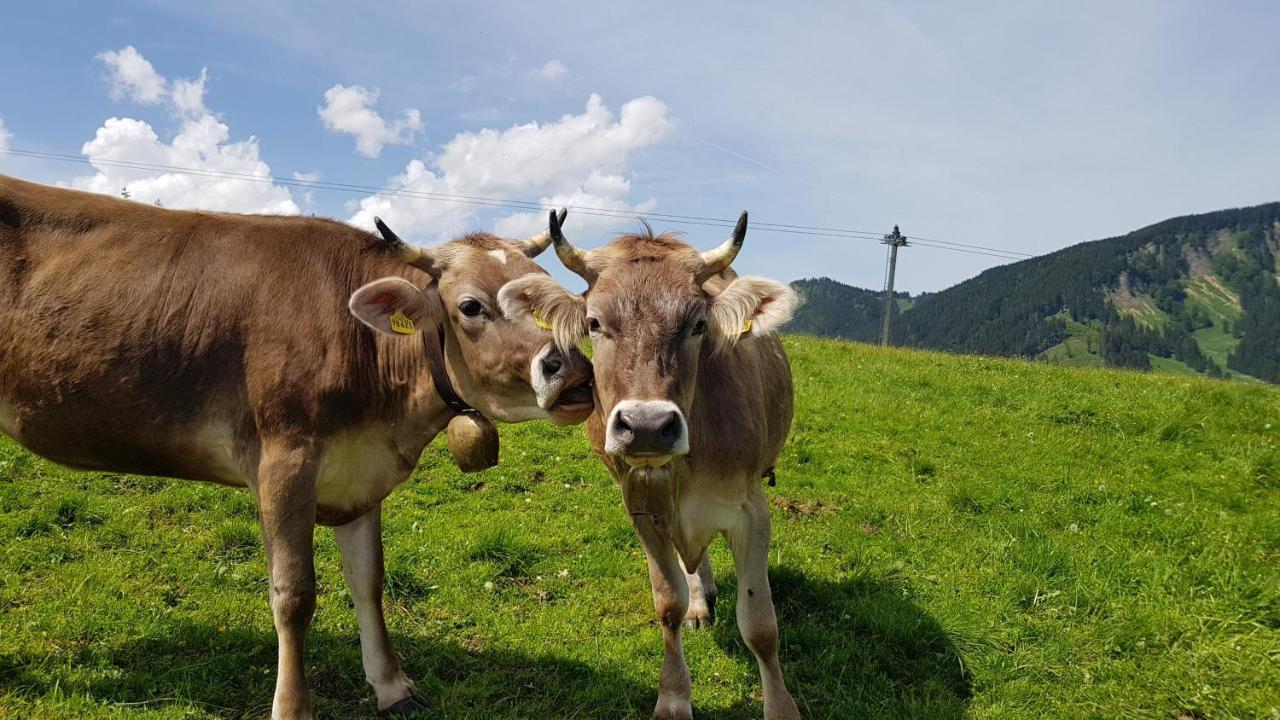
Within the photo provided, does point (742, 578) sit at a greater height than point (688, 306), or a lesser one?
lesser

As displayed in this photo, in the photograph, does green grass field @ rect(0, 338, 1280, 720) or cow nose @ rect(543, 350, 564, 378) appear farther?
green grass field @ rect(0, 338, 1280, 720)

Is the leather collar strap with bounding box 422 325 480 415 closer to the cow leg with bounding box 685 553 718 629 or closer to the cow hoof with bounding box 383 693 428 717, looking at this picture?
the cow hoof with bounding box 383 693 428 717

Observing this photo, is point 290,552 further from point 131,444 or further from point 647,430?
point 647,430

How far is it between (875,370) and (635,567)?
9.62 m

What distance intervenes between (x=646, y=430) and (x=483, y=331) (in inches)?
52.4

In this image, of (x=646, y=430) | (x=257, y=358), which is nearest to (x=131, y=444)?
(x=257, y=358)

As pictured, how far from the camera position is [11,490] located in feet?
24.0

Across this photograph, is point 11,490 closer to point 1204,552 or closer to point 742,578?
point 742,578

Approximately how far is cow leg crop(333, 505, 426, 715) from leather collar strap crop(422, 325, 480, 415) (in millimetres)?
1056

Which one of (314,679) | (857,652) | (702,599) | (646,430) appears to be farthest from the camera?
(702,599)

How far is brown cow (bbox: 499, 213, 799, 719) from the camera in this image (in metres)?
3.85

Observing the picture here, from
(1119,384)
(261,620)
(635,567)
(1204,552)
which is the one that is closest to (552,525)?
(635,567)

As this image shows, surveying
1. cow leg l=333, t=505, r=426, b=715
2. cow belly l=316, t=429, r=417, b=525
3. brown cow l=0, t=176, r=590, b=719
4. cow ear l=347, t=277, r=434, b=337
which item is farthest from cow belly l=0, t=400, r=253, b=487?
cow ear l=347, t=277, r=434, b=337

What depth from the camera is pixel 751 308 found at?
14.3 feet
